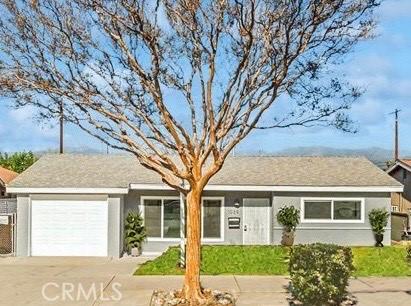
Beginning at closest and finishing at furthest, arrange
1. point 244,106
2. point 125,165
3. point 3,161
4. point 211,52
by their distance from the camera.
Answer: point 211,52, point 244,106, point 125,165, point 3,161

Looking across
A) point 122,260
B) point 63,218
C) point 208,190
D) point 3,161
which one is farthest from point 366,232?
point 3,161

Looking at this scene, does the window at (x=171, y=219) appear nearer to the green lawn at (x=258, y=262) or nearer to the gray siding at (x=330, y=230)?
the green lawn at (x=258, y=262)

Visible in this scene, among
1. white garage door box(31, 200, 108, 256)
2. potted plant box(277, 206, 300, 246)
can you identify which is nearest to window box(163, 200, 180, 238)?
white garage door box(31, 200, 108, 256)

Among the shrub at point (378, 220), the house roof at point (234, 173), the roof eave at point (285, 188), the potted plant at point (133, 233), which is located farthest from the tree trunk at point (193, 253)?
the shrub at point (378, 220)

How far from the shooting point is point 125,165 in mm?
26891

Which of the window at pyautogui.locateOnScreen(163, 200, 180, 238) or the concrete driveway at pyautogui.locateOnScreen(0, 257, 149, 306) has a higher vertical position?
the window at pyautogui.locateOnScreen(163, 200, 180, 238)

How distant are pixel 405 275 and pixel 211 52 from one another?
9.45 m

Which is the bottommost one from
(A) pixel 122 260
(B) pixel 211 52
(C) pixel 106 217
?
(A) pixel 122 260

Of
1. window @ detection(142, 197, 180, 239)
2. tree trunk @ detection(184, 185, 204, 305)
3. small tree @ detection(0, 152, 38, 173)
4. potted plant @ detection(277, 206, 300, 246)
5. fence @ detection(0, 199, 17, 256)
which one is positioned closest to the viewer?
tree trunk @ detection(184, 185, 204, 305)

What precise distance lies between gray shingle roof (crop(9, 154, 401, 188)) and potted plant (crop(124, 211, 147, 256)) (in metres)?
1.41

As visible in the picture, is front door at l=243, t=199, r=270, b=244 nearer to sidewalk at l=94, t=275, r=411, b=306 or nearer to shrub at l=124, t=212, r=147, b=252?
shrub at l=124, t=212, r=147, b=252

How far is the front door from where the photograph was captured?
25.0 metres

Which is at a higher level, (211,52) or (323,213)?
(211,52)

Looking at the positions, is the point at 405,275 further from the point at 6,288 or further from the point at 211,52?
the point at 6,288
